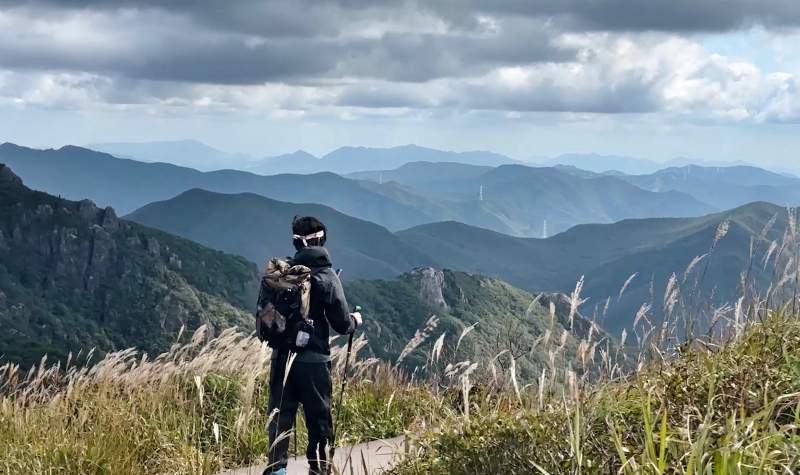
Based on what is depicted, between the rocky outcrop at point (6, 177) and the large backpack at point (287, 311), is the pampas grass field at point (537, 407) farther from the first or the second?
the rocky outcrop at point (6, 177)

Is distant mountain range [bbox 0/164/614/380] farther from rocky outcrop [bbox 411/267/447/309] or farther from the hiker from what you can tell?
the hiker

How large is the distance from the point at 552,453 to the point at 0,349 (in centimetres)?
6001

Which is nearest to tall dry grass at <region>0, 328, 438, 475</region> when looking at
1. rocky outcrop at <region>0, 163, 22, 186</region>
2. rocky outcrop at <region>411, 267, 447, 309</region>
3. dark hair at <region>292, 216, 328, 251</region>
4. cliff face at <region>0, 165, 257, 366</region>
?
dark hair at <region>292, 216, 328, 251</region>

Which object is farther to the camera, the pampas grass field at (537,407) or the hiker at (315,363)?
the hiker at (315,363)

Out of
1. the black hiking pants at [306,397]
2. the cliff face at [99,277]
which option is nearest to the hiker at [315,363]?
the black hiking pants at [306,397]

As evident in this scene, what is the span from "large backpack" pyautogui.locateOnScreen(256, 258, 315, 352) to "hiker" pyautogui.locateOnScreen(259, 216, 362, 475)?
2cm

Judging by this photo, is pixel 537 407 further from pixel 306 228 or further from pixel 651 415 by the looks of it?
pixel 306 228

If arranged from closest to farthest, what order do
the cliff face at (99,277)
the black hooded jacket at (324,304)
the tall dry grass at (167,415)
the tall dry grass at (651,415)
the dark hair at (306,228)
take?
the tall dry grass at (651,415) < the tall dry grass at (167,415) < the black hooded jacket at (324,304) < the dark hair at (306,228) < the cliff face at (99,277)

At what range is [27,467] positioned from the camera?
4.78m

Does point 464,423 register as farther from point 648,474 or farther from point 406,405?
point 406,405

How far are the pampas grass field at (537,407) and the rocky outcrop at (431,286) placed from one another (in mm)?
107522

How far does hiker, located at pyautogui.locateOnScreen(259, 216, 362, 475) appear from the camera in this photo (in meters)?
5.29

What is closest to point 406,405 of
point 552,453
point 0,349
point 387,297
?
point 552,453

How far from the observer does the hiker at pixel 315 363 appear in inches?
208
